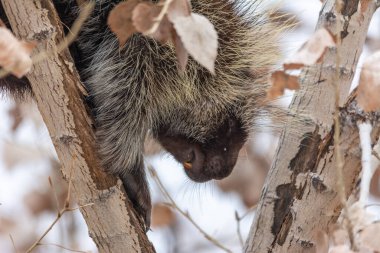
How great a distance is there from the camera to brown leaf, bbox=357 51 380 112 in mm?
1547

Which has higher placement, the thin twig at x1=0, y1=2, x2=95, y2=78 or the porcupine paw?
the thin twig at x1=0, y1=2, x2=95, y2=78

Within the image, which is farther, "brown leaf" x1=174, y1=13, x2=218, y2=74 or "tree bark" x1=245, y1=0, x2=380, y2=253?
"tree bark" x1=245, y1=0, x2=380, y2=253

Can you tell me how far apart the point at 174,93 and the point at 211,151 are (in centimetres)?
24

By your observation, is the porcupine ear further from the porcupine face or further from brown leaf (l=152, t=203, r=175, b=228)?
brown leaf (l=152, t=203, r=175, b=228)

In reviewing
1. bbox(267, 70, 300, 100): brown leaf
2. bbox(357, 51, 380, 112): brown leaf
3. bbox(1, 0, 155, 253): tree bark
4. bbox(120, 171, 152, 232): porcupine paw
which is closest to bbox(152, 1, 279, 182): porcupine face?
bbox(120, 171, 152, 232): porcupine paw

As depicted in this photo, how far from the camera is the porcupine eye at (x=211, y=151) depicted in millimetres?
2533

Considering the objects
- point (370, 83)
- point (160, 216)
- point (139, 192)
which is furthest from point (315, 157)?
point (160, 216)

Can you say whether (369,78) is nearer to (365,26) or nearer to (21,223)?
(365,26)

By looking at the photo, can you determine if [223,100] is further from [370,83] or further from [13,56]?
[13,56]

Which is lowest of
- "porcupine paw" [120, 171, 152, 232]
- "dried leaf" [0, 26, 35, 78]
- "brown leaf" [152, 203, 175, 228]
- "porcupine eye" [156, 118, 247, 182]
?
"brown leaf" [152, 203, 175, 228]

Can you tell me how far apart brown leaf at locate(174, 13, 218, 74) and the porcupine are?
90cm

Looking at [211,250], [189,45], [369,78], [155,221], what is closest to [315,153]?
[369,78]

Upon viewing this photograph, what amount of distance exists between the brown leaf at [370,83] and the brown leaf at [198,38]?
1.08 ft

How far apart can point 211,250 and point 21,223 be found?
1290 mm
